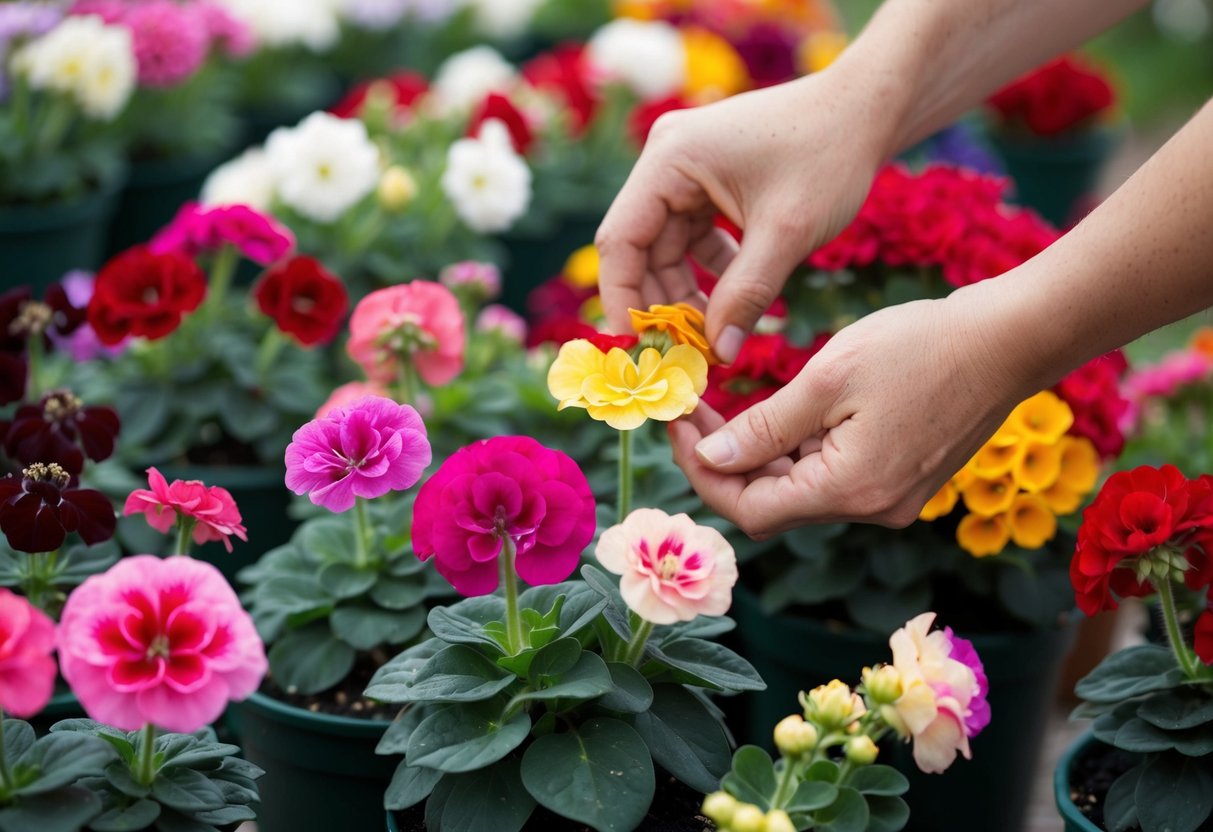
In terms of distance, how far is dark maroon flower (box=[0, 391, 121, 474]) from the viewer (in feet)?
5.39

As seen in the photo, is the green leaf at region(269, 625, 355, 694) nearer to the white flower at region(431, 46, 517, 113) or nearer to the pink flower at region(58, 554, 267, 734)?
the pink flower at region(58, 554, 267, 734)

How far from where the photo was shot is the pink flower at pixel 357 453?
137 centimetres

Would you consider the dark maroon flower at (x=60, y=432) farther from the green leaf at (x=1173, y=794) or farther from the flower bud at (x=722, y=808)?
the green leaf at (x=1173, y=794)

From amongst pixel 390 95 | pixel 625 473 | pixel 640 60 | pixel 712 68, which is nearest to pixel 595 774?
pixel 625 473

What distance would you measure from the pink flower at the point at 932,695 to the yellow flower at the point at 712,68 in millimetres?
2923

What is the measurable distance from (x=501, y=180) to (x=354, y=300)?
0.40 m

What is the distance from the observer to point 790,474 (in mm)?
1413

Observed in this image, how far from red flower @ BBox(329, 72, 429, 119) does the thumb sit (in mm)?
1702

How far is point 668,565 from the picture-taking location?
125 centimetres

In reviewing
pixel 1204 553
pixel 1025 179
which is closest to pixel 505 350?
pixel 1204 553

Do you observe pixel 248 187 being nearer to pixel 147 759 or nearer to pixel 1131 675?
pixel 147 759

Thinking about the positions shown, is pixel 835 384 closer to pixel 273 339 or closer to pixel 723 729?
pixel 723 729

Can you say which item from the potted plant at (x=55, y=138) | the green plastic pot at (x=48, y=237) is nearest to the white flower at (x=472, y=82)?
the potted plant at (x=55, y=138)

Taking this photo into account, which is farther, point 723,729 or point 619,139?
point 619,139
